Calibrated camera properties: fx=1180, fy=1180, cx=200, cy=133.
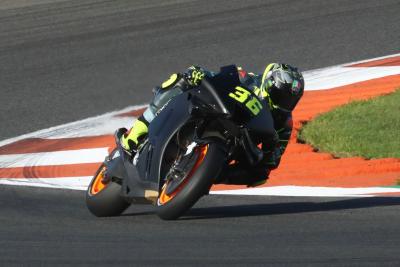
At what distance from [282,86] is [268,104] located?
0.16 meters

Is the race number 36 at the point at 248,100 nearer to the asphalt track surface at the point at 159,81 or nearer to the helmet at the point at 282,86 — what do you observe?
the helmet at the point at 282,86

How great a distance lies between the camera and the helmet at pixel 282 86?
25.5ft

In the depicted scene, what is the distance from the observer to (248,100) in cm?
754

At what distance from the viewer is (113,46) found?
15305 mm

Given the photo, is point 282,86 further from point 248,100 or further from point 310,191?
point 310,191

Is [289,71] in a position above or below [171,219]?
above

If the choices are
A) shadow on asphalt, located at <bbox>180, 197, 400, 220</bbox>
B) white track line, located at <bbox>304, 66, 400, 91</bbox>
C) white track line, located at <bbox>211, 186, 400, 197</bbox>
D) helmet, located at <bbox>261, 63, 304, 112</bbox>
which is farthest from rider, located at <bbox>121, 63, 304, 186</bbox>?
white track line, located at <bbox>304, 66, 400, 91</bbox>

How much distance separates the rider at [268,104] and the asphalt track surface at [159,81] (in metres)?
0.31

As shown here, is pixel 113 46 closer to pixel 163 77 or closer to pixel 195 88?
pixel 163 77

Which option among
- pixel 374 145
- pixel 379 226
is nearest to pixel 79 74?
pixel 374 145

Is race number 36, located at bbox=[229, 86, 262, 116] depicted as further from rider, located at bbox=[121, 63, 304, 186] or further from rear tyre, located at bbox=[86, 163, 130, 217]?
rear tyre, located at bbox=[86, 163, 130, 217]

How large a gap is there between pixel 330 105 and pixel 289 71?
4195mm

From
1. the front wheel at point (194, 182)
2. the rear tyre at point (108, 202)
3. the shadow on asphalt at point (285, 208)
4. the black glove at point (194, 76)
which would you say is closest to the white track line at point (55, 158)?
the rear tyre at point (108, 202)

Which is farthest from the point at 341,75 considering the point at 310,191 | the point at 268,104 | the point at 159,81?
the point at 268,104
